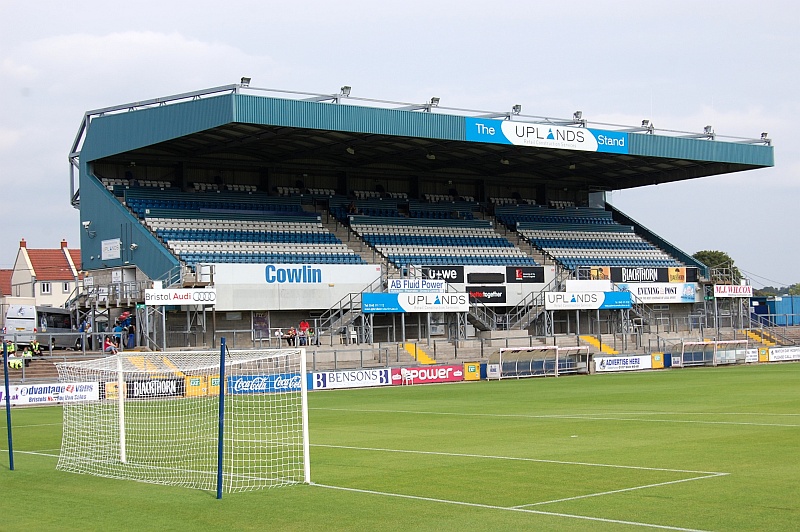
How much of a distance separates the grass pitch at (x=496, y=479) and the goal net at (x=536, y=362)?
17931mm

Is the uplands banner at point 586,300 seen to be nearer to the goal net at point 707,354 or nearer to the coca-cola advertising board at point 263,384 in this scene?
the goal net at point 707,354

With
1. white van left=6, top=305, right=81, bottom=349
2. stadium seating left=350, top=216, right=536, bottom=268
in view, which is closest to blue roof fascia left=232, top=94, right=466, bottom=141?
stadium seating left=350, top=216, right=536, bottom=268

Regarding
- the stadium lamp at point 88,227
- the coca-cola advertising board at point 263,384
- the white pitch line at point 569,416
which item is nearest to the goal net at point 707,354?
the coca-cola advertising board at point 263,384

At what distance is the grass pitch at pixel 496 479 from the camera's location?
39.1ft

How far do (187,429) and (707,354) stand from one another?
118ft

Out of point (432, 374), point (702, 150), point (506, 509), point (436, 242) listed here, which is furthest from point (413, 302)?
point (506, 509)

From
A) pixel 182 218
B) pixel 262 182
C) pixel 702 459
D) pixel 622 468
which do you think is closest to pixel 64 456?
pixel 622 468

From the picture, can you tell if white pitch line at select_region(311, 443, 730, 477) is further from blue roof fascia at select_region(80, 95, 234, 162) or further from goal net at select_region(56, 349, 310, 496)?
blue roof fascia at select_region(80, 95, 234, 162)

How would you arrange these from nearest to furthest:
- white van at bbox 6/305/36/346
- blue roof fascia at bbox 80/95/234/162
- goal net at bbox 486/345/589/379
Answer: goal net at bbox 486/345/589/379
blue roof fascia at bbox 80/95/234/162
white van at bbox 6/305/36/346

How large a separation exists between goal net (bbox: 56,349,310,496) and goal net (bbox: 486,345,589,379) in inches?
566

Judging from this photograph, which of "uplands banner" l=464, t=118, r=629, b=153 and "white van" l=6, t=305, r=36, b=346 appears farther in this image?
"uplands banner" l=464, t=118, r=629, b=153

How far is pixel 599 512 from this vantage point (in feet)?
39.4

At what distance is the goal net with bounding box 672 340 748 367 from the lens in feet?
173

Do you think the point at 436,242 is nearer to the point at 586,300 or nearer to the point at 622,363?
the point at 586,300
